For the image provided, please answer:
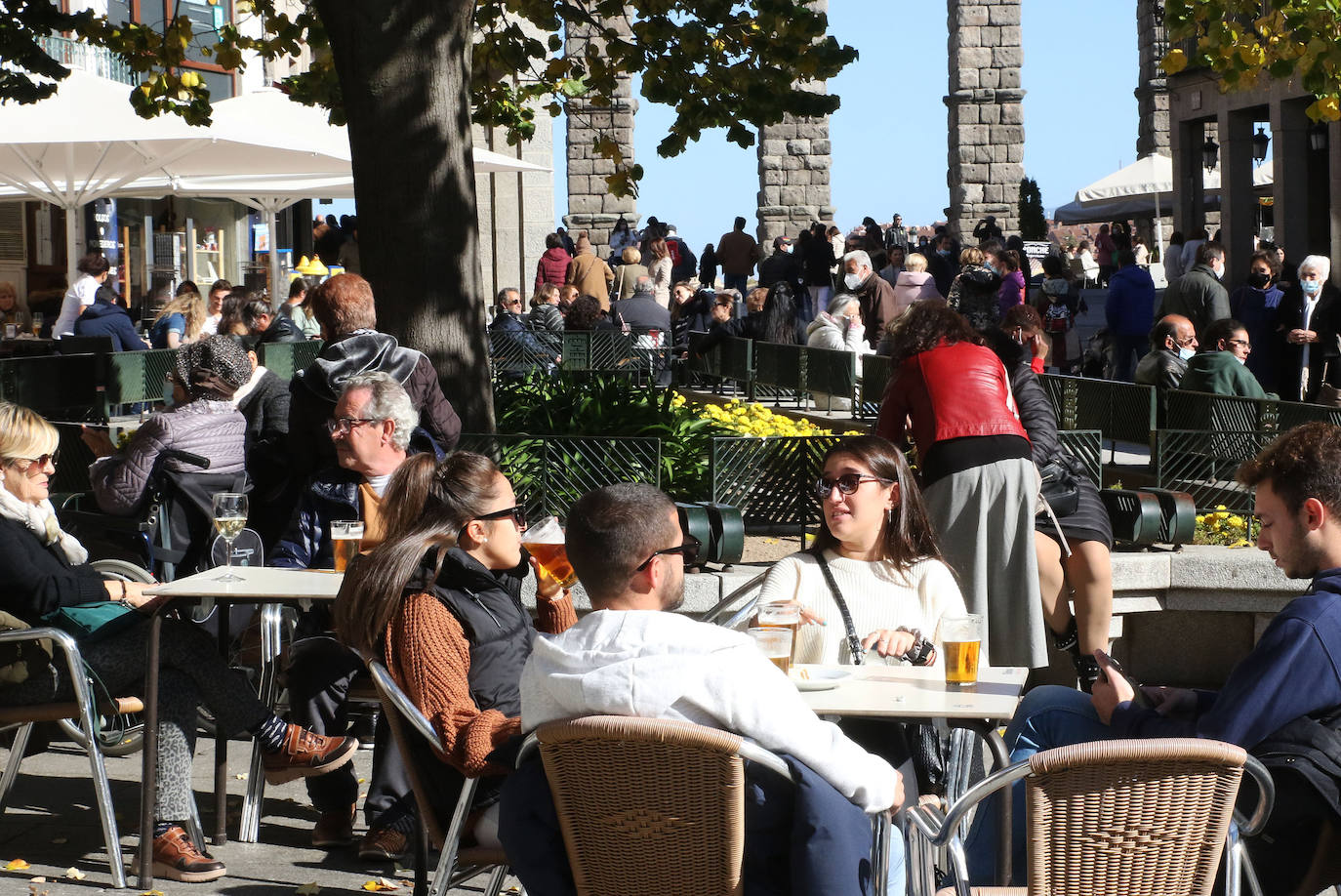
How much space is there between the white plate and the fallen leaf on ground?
1542 mm

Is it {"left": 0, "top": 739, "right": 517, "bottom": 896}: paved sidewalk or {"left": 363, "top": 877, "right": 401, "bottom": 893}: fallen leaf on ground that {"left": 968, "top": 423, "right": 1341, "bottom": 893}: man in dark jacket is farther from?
{"left": 0, "top": 739, "right": 517, "bottom": 896}: paved sidewalk

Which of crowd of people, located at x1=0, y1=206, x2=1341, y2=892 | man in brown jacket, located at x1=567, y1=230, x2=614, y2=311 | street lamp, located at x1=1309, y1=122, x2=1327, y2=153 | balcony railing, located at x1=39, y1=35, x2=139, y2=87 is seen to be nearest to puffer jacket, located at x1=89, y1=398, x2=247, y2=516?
crowd of people, located at x1=0, y1=206, x2=1341, y2=892

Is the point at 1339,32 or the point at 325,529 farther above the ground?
the point at 1339,32

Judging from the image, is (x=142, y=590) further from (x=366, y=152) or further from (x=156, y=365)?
(x=156, y=365)

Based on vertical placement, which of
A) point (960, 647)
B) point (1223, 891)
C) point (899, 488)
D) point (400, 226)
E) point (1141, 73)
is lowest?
point (1223, 891)

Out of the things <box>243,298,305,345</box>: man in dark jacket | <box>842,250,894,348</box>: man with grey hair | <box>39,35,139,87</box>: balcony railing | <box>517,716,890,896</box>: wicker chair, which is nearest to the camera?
<box>517,716,890,896</box>: wicker chair

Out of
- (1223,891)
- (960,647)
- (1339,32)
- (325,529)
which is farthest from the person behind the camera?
(1339,32)

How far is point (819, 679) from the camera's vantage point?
4242mm

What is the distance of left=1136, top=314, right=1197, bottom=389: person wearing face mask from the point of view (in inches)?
442

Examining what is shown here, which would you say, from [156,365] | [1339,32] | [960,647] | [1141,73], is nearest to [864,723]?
[960,647]

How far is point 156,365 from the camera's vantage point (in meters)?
13.4

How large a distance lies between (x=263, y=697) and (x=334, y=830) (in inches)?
30.8

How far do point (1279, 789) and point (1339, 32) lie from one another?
5233 mm

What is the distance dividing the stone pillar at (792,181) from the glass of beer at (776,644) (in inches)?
1121
